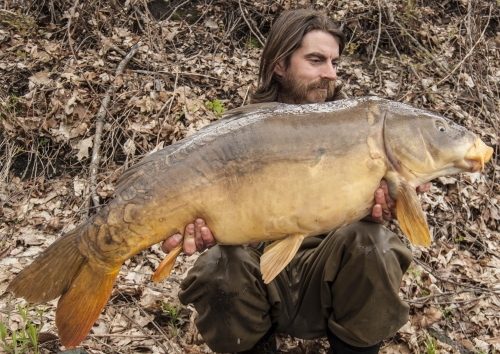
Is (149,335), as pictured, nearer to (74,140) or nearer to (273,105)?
(273,105)

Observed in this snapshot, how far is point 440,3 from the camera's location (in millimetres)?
5629

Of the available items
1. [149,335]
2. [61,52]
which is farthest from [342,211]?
[61,52]

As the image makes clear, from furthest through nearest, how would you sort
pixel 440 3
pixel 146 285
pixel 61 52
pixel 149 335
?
pixel 440 3 → pixel 61 52 → pixel 146 285 → pixel 149 335

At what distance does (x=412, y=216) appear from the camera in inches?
70.3

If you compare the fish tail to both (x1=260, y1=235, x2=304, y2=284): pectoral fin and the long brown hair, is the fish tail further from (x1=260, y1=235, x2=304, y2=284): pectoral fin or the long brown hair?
the long brown hair

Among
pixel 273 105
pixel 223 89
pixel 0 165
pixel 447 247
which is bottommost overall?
pixel 447 247

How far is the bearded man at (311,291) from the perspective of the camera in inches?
82.8

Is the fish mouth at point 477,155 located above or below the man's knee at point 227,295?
above

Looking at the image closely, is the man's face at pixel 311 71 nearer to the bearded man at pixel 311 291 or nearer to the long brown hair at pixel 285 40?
the long brown hair at pixel 285 40

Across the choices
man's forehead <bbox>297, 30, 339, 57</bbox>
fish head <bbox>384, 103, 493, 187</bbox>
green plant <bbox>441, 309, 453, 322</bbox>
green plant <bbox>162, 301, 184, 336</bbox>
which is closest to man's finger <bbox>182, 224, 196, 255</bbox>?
fish head <bbox>384, 103, 493, 187</bbox>

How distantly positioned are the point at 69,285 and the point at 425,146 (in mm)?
1515

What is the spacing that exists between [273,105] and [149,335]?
1.48 metres

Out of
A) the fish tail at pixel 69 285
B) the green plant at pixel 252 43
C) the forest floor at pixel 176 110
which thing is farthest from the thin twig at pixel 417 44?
the fish tail at pixel 69 285

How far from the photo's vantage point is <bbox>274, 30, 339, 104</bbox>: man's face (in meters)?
2.93
